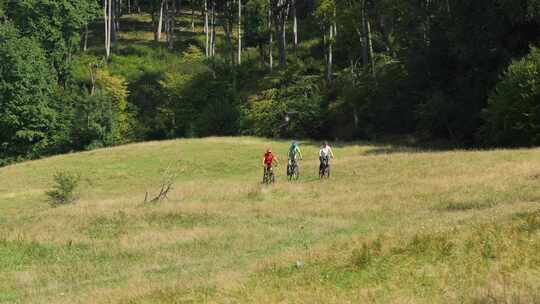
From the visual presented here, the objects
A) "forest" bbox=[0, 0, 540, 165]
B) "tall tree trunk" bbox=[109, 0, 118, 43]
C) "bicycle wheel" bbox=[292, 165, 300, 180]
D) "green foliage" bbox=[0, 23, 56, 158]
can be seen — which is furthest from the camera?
"tall tree trunk" bbox=[109, 0, 118, 43]

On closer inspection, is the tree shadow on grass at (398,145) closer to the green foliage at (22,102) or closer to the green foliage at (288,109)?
the green foliage at (288,109)

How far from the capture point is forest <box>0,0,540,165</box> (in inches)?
1916

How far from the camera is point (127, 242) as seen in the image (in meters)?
22.6

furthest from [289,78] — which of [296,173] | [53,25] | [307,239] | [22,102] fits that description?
[307,239]

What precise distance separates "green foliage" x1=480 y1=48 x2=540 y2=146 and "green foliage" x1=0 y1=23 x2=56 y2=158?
47.5m

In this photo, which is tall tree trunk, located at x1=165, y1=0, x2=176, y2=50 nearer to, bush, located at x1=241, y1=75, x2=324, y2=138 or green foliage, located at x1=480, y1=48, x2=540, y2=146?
bush, located at x1=241, y1=75, x2=324, y2=138

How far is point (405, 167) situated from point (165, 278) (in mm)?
21945

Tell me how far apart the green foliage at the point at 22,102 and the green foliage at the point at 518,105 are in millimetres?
47514

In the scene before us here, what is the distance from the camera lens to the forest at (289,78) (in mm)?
48656

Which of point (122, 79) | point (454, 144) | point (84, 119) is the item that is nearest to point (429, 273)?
point (454, 144)

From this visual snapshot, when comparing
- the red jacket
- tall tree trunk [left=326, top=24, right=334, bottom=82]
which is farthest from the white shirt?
tall tree trunk [left=326, top=24, right=334, bottom=82]

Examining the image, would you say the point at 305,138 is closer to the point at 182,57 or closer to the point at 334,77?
the point at 334,77

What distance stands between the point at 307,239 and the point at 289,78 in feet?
160

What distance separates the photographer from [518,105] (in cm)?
4241
